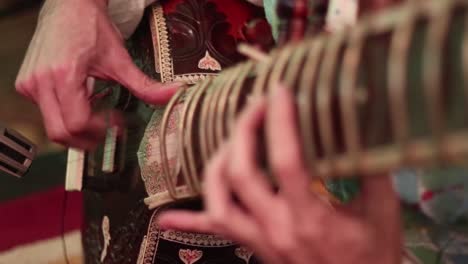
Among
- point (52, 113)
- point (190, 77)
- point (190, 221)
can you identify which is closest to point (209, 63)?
point (190, 77)

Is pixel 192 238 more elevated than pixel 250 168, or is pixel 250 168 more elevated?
pixel 250 168

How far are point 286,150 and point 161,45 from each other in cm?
64

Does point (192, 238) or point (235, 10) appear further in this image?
point (235, 10)

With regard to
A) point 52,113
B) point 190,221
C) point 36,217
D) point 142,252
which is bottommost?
point 36,217

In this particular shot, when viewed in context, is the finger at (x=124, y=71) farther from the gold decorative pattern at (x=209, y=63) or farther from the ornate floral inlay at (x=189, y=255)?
the ornate floral inlay at (x=189, y=255)

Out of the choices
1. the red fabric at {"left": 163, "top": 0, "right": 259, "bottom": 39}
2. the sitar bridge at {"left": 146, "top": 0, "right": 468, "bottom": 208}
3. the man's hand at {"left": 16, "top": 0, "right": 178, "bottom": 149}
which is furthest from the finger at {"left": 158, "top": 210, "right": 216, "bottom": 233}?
the red fabric at {"left": 163, "top": 0, "right": 259, "bottom": 39}

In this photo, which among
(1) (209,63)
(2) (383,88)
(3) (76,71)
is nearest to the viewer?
(2) (383,88)

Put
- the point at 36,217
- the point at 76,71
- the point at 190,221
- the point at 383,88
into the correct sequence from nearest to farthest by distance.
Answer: the point at 383,88
the point at 190,221
the point at 76,71
the point at 36,217

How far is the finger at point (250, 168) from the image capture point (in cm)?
62

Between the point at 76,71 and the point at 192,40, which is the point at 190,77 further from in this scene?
the point at 76,71

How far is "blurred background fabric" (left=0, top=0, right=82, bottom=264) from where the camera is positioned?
1793 millimetres

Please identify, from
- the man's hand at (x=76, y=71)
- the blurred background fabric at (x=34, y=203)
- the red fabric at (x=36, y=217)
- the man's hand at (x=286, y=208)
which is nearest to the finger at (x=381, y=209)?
the man's hand at (x=286, y=208)

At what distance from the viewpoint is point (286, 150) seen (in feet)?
1.95

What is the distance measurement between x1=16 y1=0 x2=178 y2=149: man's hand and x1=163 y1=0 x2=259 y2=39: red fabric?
134mm
